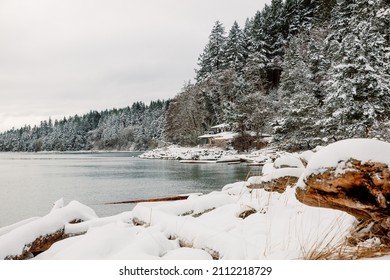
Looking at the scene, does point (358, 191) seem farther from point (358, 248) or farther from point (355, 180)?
point (358, 248)

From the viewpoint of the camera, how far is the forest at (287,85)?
14.5 meters

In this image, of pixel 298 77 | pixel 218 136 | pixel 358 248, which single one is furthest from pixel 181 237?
pixel 218 136

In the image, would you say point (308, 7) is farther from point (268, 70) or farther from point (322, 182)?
point (322, 182)

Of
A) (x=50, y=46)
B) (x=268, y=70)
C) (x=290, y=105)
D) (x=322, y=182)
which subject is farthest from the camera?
(x=268, y=70)

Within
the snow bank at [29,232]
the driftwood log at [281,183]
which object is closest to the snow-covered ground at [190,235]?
the snow bank at [29,232]

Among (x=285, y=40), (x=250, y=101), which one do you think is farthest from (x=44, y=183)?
(x=285, y=40)

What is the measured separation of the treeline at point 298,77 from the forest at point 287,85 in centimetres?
6

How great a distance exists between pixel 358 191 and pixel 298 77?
27197mm

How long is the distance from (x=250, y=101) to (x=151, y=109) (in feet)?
146

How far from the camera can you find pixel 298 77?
27.1 meters

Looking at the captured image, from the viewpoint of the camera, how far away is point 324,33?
3284 cm

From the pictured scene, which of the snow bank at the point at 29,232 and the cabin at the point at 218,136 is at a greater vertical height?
the cabin at the point at 218,136

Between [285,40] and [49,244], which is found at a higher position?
[285,40]

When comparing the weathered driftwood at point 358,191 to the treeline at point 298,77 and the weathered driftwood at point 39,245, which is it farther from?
the treeline at point 298,77
